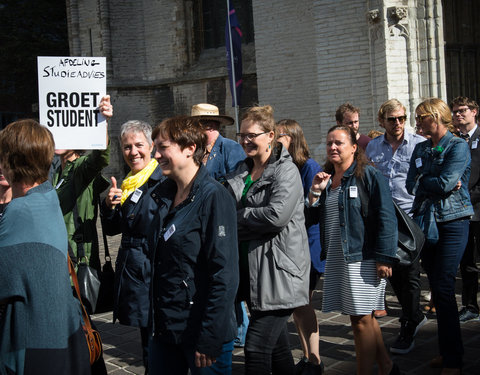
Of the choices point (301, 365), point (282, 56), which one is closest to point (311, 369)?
point (301, 365)

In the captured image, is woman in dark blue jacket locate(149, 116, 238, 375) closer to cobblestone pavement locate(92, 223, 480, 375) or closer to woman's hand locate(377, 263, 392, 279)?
woman's hand locate(377, 263, 392, 279)

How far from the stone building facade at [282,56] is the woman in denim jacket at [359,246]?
7549mm

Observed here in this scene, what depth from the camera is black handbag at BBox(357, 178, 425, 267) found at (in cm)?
377

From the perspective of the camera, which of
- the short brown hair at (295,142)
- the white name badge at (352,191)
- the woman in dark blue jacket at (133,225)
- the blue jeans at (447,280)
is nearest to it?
the woman in dark blue jacket at (133,225)

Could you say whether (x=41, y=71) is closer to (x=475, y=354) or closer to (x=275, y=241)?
(x=275, y=241)

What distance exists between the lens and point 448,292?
13.4 ft

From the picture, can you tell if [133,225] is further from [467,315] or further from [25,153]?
Result: [467,315]

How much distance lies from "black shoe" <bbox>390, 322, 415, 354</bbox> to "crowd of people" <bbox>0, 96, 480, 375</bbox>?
18 millimetres

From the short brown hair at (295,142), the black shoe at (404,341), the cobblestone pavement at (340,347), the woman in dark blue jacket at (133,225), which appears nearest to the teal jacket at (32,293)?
the woman in dark blue jacket at (133,225)

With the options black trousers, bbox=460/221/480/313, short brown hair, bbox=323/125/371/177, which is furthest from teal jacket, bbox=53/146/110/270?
black trousers, bbox=460/221/480/313

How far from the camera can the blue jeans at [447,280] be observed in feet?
13.3

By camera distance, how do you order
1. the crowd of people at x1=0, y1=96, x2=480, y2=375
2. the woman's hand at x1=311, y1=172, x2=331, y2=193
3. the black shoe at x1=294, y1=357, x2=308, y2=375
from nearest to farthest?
the crowd of people at x1=0, y1=96, x2=480, y2=375
the woman's hand at x1=311, y1=172, x2=331, y2=193
the black shoe at x1=294, y1=357, x2=308, y2=375

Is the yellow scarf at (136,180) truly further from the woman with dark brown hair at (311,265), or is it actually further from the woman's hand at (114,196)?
the woman with dark brown hair at (311,265)

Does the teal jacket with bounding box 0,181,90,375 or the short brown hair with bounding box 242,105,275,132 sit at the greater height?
the short brown hair with bounding box 242,105,275,132
